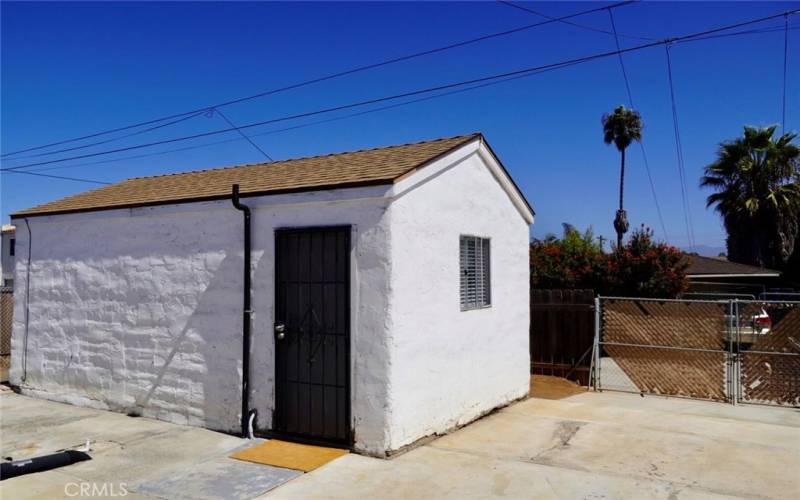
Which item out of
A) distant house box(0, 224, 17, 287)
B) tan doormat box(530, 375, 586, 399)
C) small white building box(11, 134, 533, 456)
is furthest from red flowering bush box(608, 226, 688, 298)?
distant house box(0, 224, 17, 287)

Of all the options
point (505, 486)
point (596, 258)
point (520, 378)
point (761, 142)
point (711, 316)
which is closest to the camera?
point (505, 486)

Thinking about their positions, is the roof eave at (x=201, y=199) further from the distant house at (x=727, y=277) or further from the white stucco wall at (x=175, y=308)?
the distant house at (x=727, y=277)

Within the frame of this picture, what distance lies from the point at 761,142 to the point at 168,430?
26.6 metres

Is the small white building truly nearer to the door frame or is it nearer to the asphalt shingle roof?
the door frame

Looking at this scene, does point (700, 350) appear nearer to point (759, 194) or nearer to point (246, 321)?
point (246, 321)

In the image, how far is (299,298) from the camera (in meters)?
6.94

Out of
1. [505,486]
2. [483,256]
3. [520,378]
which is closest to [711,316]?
[520,378]

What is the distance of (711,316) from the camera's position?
34.0ft

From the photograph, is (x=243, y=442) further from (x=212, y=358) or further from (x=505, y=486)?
(x=505, y=486)

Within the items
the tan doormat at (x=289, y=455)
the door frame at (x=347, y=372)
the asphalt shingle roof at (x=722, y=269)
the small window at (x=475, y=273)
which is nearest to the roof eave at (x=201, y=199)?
the door frame at (x=347, y=372)

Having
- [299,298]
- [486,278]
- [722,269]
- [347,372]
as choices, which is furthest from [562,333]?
[722,269]

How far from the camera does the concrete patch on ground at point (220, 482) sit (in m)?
5.30

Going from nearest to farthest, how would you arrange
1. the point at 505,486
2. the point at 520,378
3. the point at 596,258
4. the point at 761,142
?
the point at 505,486 → the point at 520,378 → the point at 596,258 → the point at 761,142

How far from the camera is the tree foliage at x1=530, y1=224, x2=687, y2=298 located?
1513cm
